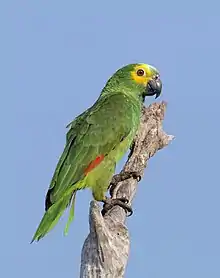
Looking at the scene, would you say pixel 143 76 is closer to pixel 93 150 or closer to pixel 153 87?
pixel 153 87

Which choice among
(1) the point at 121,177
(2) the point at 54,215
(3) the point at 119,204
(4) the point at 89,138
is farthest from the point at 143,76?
(2) the point at 54,215

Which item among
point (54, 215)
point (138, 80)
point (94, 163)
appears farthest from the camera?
point (138, 80)

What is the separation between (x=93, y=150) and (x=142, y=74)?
1.53 meters

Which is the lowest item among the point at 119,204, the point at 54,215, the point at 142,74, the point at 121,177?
the point at 54,215

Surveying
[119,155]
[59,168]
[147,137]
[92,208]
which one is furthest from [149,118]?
[92,208]

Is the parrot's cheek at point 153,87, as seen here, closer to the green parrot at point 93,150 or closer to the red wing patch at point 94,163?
the green parrot at point 93,150

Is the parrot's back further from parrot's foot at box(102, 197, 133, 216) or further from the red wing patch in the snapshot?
parrot's foot at box(102, 197, 133, 216)

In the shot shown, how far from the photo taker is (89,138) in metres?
6.09

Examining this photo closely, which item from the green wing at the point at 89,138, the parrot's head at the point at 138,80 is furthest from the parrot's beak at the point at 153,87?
the green wing at the point at 89,138

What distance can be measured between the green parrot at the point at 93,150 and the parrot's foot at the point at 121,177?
6cm

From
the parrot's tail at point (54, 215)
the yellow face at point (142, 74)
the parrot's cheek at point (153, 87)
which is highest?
the yellow face at point (142, 74)

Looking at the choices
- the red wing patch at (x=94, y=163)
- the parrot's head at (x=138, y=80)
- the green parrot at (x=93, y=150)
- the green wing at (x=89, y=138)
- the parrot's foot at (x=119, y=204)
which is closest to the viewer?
the parrot's foot at (x=119, y=204)

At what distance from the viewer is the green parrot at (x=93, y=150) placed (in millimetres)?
5645

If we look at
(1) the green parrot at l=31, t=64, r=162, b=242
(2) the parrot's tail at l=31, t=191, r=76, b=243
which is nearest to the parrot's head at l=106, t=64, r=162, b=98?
(1) the green parrot at l=31, t=64, r=162, b=242
